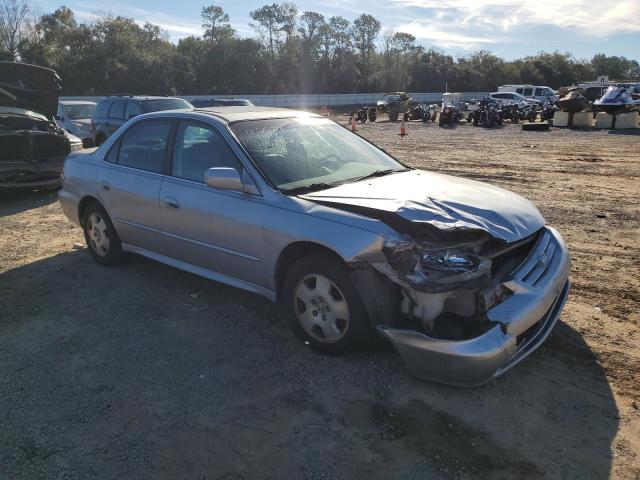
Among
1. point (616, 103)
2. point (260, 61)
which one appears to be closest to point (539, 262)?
point (616, 103)

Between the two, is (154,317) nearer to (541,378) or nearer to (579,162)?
(541,378)

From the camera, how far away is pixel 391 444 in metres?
2.76

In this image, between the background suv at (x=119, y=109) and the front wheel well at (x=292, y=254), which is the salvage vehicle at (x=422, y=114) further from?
the front wheel well at (x=292, y=254)

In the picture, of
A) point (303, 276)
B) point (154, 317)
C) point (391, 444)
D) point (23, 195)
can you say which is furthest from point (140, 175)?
point (23, 195)

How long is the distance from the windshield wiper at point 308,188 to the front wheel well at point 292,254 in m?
0.42

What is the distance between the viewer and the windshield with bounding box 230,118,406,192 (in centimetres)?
398

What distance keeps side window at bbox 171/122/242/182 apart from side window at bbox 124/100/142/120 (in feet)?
29.6

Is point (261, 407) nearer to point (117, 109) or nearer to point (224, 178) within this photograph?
point (224, 178)

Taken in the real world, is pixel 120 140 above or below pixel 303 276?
above

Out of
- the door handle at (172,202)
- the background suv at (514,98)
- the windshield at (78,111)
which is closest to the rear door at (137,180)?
the door handle at (172,202)

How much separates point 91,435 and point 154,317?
60.1 inches

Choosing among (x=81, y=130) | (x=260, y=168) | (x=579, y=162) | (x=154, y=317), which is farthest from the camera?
(x=81, y=130)

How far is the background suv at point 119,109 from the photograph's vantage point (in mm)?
12781

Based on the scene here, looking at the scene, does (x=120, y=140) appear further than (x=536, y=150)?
No
